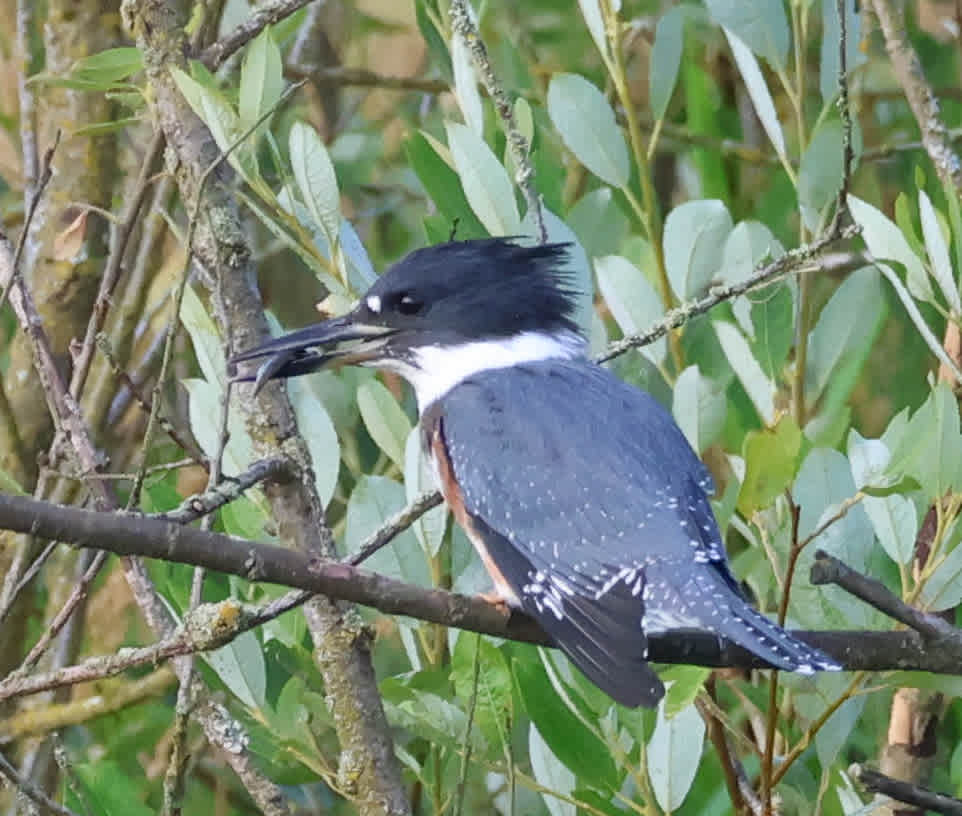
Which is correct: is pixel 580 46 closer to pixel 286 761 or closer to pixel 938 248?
pixel 938 248

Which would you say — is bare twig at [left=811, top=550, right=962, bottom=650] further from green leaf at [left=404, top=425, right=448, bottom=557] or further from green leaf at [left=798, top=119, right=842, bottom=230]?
green leaf at [left=798, top=119, right=842, bottom=230]

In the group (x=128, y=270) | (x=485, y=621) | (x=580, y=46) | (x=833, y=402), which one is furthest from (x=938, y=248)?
(x=580, y=46)

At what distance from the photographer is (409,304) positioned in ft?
7.44

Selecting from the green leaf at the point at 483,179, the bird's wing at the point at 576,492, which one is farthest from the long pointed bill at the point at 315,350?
the green leaf at the point at 483,179

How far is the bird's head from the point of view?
85.4 inches

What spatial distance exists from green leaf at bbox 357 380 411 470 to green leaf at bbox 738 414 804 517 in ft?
1.77

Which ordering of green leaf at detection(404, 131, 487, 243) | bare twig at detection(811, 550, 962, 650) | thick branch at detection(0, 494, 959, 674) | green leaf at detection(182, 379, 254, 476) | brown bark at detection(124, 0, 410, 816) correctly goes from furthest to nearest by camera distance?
green leaf at detection(404, 131, 487, 243), green leaf at detection(182, 379, 254, 476), brown bark at detection(124, 0, 410, 816), bare twig at detection(811, 550, 962, 650), thick branch at detection(0, 494, 959, 674)

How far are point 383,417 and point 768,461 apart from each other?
59cm

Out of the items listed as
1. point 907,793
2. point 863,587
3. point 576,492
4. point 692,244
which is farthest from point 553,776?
point 692,244

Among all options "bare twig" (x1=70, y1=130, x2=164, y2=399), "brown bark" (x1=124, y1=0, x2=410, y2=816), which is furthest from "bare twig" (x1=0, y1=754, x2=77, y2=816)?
"bare twig" (x1=70, y1=130, x2=164, y2=399)

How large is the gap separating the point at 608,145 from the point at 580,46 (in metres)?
1.52

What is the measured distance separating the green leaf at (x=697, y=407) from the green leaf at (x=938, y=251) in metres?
0.29

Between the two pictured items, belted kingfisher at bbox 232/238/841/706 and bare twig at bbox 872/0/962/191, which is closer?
A: belted kingfisher at bbox 232/238/841/706

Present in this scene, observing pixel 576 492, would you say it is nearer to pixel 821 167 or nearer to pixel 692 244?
pixel 692 244
